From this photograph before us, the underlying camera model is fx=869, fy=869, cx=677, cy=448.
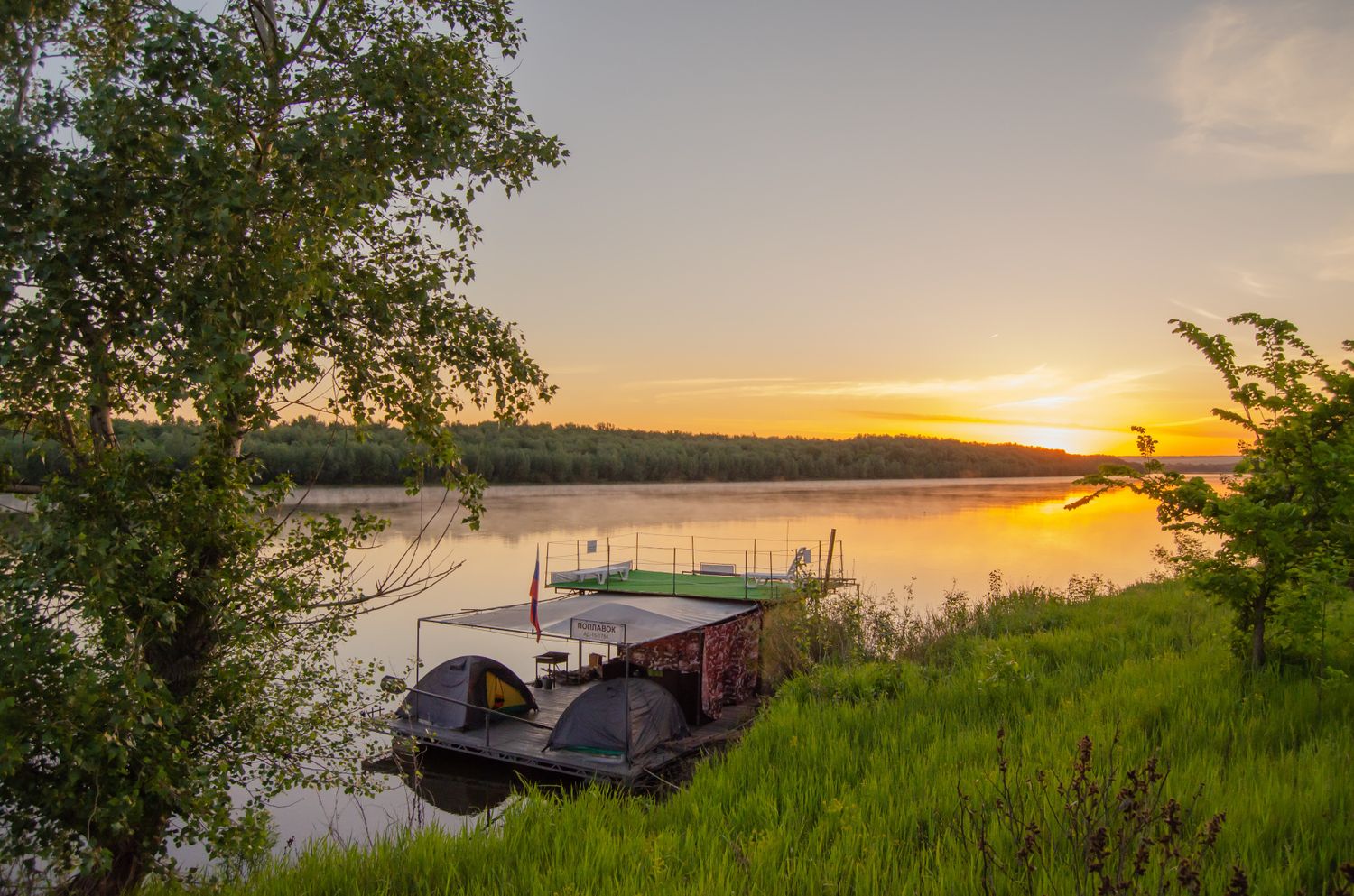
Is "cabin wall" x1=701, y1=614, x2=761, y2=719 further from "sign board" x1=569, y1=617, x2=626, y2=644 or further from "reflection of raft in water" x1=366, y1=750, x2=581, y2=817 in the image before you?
"reflection of raft in water" x1=366, y1=750, x2=581, y2=817

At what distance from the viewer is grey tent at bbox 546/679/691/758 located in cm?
1416

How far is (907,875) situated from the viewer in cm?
429

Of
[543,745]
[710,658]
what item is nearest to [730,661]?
[710,658]

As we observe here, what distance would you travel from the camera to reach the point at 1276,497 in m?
7.41

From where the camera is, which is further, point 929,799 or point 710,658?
point 710,658

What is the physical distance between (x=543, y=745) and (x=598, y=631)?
91.6 inches

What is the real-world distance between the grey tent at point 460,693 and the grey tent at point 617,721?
1.79 meters

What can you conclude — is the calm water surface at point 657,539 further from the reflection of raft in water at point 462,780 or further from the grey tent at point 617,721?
the grey tent at point 617,721

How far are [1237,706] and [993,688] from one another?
95.2 inches

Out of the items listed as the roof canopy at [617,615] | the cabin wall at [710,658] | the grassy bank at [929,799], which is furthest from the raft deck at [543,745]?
the grassy bank at [929,799]

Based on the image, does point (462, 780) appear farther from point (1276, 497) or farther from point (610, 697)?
point (1276, 497)

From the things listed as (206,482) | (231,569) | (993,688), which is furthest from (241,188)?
(993,688)

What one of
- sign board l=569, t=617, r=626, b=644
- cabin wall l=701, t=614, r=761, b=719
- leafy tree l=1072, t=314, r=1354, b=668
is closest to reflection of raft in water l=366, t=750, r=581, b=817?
sign board l=569, t=617, r=626, b=644

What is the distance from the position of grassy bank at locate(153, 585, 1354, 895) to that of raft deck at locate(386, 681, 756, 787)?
4900 millimetres
